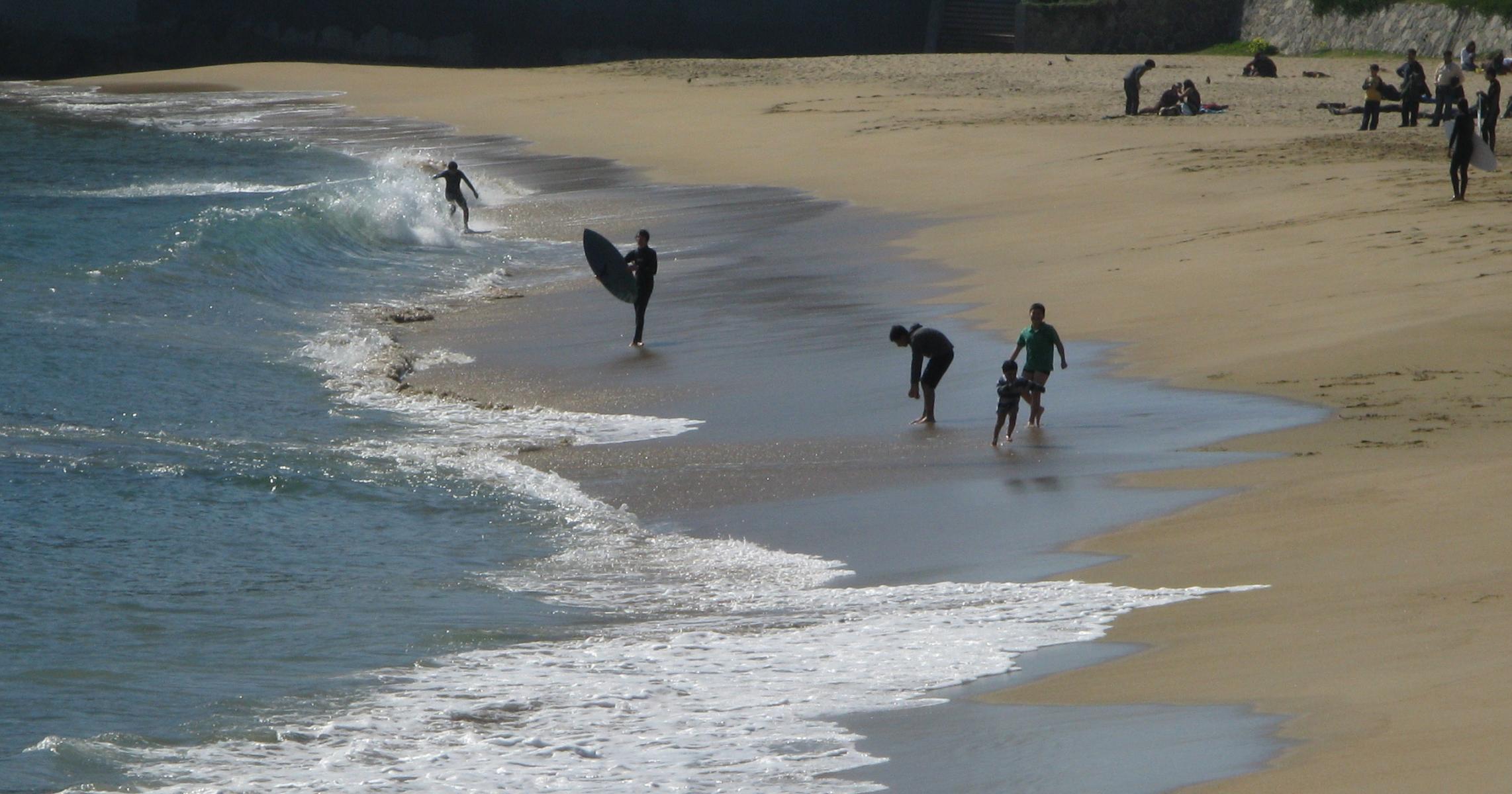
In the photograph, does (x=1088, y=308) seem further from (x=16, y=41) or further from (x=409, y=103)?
(x=16, y=41)

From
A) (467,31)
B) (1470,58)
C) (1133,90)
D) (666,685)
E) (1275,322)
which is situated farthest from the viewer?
(467,31)

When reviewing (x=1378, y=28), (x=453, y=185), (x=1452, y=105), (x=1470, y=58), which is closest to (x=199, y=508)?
(x=453, y=185)

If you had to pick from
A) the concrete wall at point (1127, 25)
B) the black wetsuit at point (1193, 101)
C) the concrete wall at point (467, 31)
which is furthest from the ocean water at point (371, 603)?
the concrete wall at point (467, 31)

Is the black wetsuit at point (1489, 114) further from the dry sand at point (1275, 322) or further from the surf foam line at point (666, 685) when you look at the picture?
the surf foam line at point (666, 685)

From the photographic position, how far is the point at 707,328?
17.1 meters

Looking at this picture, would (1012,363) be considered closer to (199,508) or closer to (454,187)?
(199,508)

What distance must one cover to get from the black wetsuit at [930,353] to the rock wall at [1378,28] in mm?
31595

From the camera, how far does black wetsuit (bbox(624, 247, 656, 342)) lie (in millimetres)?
16500

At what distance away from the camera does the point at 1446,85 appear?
26188 mm

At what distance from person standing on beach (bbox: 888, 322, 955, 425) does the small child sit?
0.69m

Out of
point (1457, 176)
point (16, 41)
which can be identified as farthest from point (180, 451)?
point (16, 41)

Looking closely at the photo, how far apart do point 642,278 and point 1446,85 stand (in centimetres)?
1593

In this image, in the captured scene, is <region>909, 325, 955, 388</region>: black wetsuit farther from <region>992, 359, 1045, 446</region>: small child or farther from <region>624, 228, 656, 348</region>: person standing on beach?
<region>624, 228, 656, 348</region>: person standing on beach

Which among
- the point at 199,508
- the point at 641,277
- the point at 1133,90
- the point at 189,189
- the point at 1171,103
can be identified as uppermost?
the point at 1133,90
